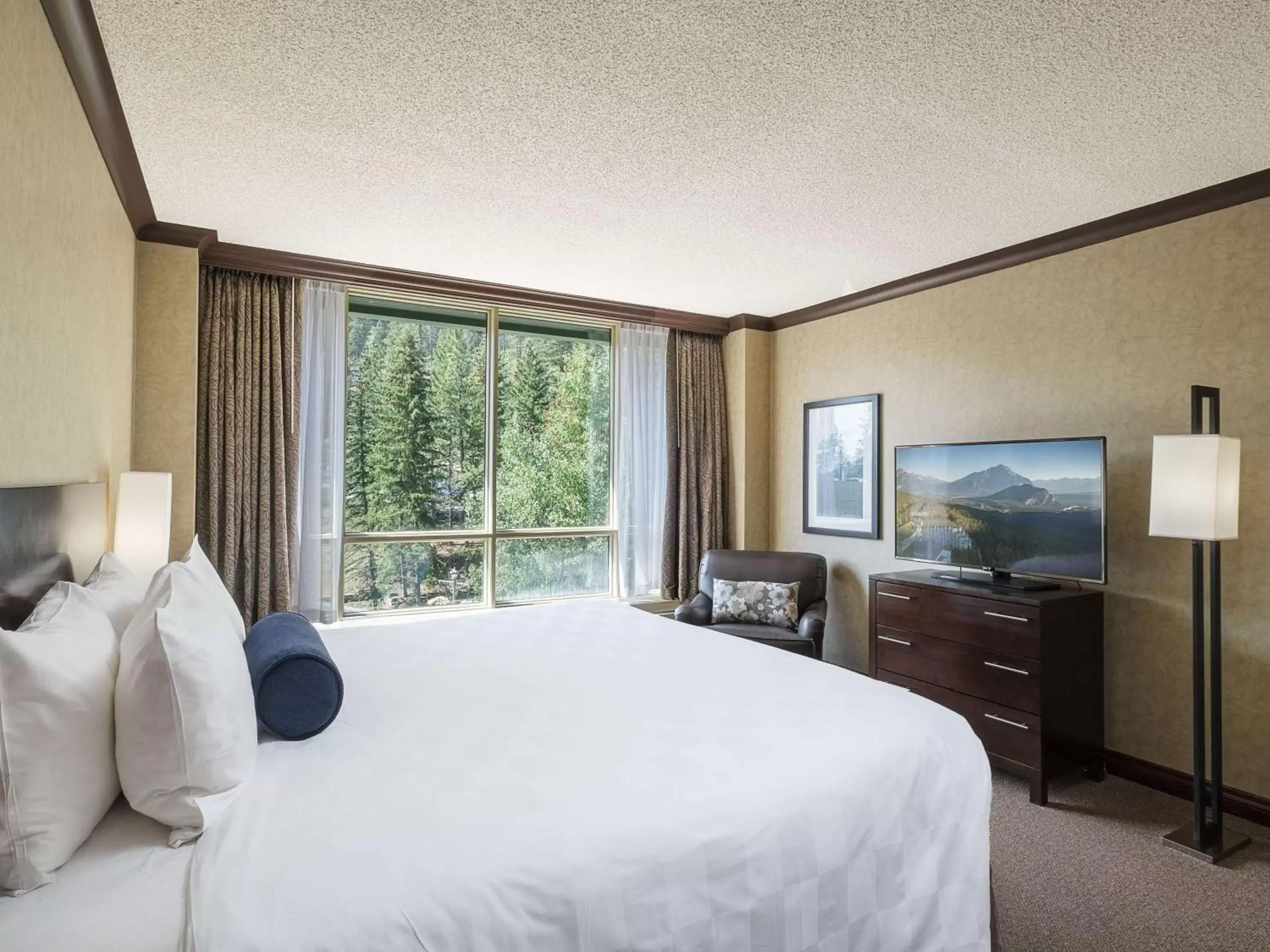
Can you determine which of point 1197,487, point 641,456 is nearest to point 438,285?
point 641,456

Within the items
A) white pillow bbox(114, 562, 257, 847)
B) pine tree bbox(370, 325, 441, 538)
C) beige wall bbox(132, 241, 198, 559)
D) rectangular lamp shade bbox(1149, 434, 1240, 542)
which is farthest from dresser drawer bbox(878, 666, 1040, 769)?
beige wall bbox(132, 241, 198, 559)

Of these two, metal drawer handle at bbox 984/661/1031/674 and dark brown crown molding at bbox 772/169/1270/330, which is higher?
dark brown crown molding at bbox 772/169/1270/330

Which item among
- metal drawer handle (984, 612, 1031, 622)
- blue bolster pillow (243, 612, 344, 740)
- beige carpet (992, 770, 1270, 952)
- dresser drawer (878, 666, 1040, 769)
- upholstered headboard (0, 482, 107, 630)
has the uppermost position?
upholstered headboard (0, 482, 107, 630)

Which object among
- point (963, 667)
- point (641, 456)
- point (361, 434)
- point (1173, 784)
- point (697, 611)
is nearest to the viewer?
point (1173, 784)

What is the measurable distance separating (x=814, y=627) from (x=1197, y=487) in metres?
2.10

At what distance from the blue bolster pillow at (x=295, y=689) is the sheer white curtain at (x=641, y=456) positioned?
349cm

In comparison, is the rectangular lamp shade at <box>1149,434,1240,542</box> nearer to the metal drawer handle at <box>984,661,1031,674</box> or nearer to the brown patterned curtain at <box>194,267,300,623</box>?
the metal drawer handle at <box>984,661,1031,674</box>

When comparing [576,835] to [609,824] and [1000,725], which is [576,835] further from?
[1000,725]

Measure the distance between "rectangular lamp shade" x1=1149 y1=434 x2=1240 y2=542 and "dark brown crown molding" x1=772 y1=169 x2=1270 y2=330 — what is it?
1.05 m

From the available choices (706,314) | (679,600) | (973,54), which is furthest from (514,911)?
(706,314)

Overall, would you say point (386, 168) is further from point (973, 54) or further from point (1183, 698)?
point (1183, 698)

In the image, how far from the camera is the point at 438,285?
4562 mm

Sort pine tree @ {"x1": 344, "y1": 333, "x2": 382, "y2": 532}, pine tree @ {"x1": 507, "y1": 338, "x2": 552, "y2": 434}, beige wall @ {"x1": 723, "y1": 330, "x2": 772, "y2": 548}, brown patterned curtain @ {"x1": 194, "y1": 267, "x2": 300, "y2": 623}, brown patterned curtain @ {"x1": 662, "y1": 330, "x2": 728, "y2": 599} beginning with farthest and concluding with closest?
beige wall @ {"x1": 723, "y1": 330, "x2": 772, "y2": 548}
brown patterned curtain @ {"x1": 662, "y1": 330, "x2": 728, "y2": 599}
pine tree @ {"x1": 507, "y1": 338, "x2": 552, "y2": 434}
pine tree @ {"x1": 344, "y1": 333, "x2": 382, "y2": 532}
brown patterned curtain @ {"x1": 194, "y1": 267, "x2": 300, "y2": 623}

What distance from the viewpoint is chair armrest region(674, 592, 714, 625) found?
15.5 feet
